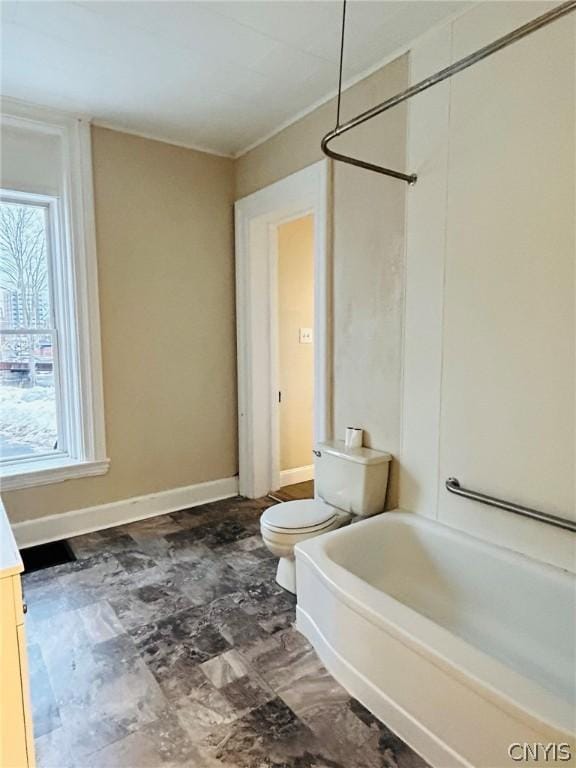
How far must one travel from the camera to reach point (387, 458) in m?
2.30

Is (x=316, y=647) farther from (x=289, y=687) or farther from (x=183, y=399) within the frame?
(x=183, y=399)

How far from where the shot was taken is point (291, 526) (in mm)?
2182

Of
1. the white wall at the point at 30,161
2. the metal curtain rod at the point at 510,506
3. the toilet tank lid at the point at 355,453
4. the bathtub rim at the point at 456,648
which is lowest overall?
the bathtub rim at the point at 456,648

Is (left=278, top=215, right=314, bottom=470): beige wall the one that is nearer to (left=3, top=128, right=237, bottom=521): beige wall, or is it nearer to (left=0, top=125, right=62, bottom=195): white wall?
(left=3, top=128, right=237, bottom=521): beige wall

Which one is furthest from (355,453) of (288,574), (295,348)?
(295,348)

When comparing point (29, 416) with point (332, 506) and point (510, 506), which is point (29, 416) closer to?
point (332, 506)

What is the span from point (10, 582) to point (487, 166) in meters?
2.12

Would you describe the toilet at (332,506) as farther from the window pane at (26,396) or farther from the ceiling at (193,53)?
the ceiling at (193,53)

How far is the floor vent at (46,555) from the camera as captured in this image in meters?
2.56

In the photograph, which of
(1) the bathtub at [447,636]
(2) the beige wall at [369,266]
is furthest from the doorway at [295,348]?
(1) the bathtub at [447,636]

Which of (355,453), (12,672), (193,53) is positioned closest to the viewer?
(12,672)

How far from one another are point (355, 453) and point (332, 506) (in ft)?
1.02

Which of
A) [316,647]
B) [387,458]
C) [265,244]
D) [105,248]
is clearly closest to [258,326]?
[265,244]

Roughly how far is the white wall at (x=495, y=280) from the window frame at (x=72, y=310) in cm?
193
